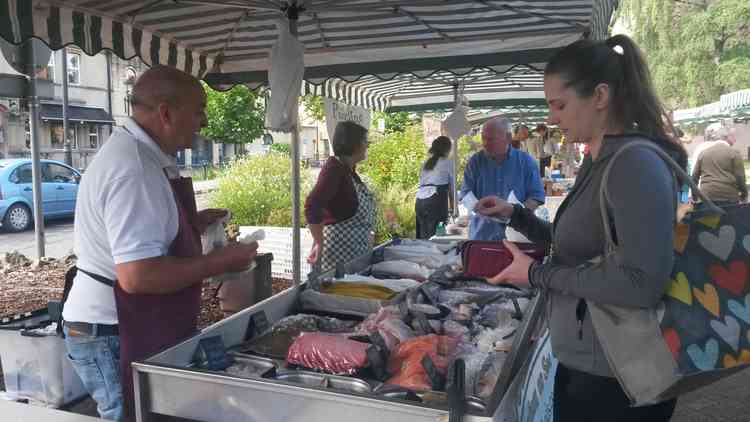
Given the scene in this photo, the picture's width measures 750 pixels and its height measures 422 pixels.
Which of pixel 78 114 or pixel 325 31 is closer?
pixel 325 31

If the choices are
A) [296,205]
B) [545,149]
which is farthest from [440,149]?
[545,149]

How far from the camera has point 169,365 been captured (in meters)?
1.76

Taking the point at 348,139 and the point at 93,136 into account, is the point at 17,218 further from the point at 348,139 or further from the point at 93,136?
the point at 93,136

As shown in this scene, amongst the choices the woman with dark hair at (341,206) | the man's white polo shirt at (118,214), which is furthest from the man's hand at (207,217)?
the woman with dark hair at (341,206)

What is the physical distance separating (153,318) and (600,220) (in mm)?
1409

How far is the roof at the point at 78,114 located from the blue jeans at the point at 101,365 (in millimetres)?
31182

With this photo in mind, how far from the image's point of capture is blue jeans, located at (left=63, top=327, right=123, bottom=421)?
76.1 inches

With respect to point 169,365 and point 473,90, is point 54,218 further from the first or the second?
point 169,365

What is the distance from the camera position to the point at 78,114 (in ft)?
101

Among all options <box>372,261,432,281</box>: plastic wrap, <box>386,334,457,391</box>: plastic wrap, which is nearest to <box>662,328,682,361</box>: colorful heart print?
<box>386,334,457,391</box>: plastic wrap

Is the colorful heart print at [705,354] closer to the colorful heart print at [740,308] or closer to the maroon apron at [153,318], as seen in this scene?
the colorful heart print at [740,308]

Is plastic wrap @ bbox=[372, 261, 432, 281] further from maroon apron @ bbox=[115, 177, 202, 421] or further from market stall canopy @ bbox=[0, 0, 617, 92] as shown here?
market stall canopy @ bbox=[0, 0, 617, 92]

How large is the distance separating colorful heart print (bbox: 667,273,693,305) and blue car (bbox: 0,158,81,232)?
1372 cm

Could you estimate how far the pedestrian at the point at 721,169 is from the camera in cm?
736
